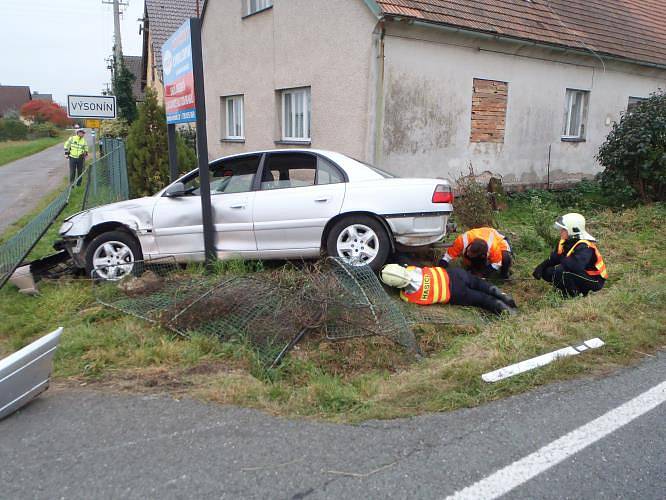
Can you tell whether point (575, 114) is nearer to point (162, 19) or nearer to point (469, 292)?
point (469, 292)

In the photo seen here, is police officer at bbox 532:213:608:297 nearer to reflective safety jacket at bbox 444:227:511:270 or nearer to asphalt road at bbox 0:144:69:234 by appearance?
reflective safety jacket at bbox 444:227:511:270

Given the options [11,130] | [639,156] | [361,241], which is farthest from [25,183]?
[11,130]

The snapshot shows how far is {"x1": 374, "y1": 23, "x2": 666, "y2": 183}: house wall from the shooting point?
9.86m

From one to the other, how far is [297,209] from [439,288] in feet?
5.68

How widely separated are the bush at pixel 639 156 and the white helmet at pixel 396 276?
23.2 ft

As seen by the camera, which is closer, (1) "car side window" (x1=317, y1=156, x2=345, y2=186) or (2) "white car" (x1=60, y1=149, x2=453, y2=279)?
(2) "white car" (x1=60, y1=149, x2=453, y2=279)

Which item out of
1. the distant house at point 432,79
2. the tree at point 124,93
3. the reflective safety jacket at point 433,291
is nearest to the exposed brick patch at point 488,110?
the distant house at point 432,79

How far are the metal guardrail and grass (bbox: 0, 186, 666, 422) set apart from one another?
58cm

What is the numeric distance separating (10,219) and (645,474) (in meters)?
12.4

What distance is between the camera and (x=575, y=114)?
535 inches

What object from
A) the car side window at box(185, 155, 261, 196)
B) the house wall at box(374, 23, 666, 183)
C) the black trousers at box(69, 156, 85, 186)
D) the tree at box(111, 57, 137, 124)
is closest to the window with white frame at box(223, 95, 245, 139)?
the house wall at box(374, 23, 666, 183)

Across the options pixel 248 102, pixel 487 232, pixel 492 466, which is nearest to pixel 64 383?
pixel 492 466

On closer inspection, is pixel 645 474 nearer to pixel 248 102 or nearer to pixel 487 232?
pixel 487 232

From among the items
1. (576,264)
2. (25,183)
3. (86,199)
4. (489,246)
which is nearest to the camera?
(576,264)
